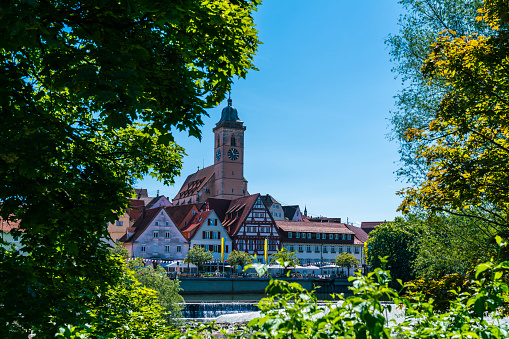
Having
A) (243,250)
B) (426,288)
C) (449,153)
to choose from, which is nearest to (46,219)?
(426,288)

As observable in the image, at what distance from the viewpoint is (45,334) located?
531 cm

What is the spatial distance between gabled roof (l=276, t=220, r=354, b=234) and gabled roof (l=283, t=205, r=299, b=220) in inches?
816

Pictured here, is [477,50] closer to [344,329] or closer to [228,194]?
[344,329]

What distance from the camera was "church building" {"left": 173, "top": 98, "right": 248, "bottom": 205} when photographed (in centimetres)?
11644

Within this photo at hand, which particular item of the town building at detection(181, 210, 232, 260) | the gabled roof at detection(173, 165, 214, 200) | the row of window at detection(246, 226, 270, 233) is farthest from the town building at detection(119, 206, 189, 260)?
the gabled roof at detection(173, 165, 214, 200)

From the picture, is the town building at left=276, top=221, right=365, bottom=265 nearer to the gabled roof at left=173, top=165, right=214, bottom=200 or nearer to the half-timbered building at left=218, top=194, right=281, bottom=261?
the half-timbered building at left=218, top=194, right=281, bottom=261

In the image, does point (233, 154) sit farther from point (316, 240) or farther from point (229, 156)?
point (316, 240)

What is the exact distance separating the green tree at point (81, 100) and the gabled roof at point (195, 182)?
110679mm

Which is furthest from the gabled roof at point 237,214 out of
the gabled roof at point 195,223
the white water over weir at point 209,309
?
the white water over weir at point 209,309

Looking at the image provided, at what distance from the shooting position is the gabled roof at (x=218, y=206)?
83812 millimetres

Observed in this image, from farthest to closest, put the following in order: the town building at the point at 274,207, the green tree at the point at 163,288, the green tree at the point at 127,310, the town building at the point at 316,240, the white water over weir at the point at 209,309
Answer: the town building at the point at 274,207 → the town building at the point at 316,240 → the white water over weir at the point at 209,309 → the green tree at the point at 163,288 → the green tree at the point at 127,310

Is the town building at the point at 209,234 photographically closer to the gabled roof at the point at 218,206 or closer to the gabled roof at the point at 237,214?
the gabled roof at the point at 237,214

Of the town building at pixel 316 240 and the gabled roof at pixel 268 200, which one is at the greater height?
the gabled roof at pixel 268 200

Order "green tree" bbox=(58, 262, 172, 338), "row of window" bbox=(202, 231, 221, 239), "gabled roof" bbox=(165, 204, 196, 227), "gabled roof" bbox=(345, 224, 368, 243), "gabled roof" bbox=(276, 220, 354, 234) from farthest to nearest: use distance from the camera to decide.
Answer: "gabled roof" bbox=(345, 224, 368, 243)
"gabled roof" bbox=(165, 204, 196, 227)
"gabled roof" bbox=(276, 220, 354, 234)
"row of window" bbox=(202, 231, 221, 239)
"green tree" bbox=(58, 262, 172, 338)
